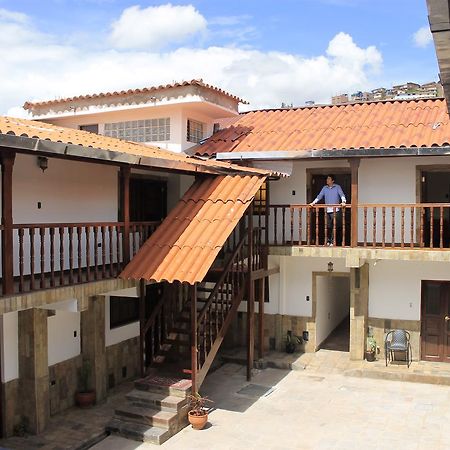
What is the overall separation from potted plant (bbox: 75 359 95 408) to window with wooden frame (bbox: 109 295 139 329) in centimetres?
110

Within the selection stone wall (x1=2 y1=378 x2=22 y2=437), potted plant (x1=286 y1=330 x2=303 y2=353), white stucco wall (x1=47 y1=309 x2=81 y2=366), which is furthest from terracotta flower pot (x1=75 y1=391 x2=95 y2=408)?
potted plant (x1=286 y1=330 x2=303 y2=353)

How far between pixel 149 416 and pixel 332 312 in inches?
325

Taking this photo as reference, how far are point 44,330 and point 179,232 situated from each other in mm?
3011

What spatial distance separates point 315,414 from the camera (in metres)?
10.5

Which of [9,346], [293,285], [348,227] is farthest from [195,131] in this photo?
[9,346]

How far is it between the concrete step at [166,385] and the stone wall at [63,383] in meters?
1.50

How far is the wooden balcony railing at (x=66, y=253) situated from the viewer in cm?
816

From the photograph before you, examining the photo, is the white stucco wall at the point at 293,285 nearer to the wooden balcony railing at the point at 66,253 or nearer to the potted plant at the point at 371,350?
the potted plant at the point at 371,350

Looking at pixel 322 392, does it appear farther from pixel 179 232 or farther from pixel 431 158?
pixel 431 158

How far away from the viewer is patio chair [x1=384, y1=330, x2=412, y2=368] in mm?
13031

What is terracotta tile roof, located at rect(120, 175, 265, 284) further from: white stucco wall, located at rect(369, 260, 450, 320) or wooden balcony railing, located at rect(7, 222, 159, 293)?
white stucco wall, located at rect(369, 260, 450, 320)

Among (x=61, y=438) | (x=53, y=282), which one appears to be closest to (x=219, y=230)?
(x=53, y=282)

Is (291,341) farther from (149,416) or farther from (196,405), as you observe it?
(149,416)

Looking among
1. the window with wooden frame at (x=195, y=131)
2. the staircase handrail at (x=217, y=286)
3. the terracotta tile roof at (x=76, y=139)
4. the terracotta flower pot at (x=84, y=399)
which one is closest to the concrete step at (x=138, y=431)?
the terracotta flower pot at (x=84, y=399)
